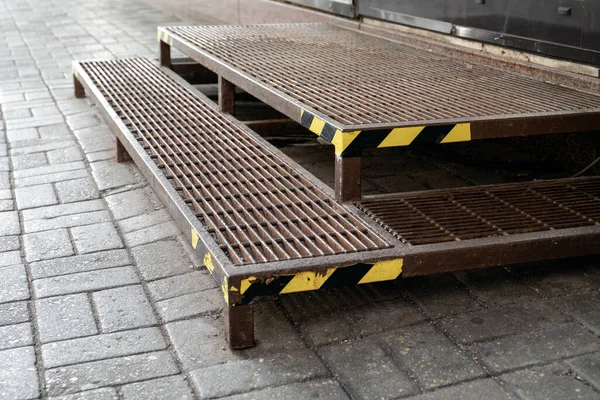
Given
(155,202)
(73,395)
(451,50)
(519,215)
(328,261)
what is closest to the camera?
(73,395)

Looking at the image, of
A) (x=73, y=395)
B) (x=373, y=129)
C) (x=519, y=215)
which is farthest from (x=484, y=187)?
(x=73, y=395)

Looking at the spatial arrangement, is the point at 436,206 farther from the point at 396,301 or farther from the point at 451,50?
the point at 451,50

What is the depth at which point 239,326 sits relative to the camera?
2.75 metres

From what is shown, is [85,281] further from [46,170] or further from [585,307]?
[585,307]

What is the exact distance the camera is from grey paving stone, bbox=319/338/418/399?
251 centimetres

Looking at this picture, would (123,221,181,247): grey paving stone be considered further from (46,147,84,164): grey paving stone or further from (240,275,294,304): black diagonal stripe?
(46,147,84,164): grey paving stone

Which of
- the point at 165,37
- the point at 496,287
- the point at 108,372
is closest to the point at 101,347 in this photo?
the point at 108,372

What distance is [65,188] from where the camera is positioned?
449 cm

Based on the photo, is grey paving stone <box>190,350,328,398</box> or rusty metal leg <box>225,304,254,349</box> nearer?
grey paving stone <box>190,350,328,398</box>

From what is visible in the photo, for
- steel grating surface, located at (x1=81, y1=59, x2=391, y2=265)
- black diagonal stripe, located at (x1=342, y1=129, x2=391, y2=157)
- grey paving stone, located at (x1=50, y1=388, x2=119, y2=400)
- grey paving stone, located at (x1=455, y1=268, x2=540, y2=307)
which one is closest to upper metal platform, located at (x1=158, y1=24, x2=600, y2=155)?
black diagonal stripe, located at (x1=342, y1=129, x2=391, y2=157)

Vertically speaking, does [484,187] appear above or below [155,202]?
above

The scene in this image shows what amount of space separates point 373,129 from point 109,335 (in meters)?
1.27

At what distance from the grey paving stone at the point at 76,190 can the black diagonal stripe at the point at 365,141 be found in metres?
1.68

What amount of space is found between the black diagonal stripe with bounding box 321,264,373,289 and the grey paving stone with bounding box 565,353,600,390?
2.38 ft
